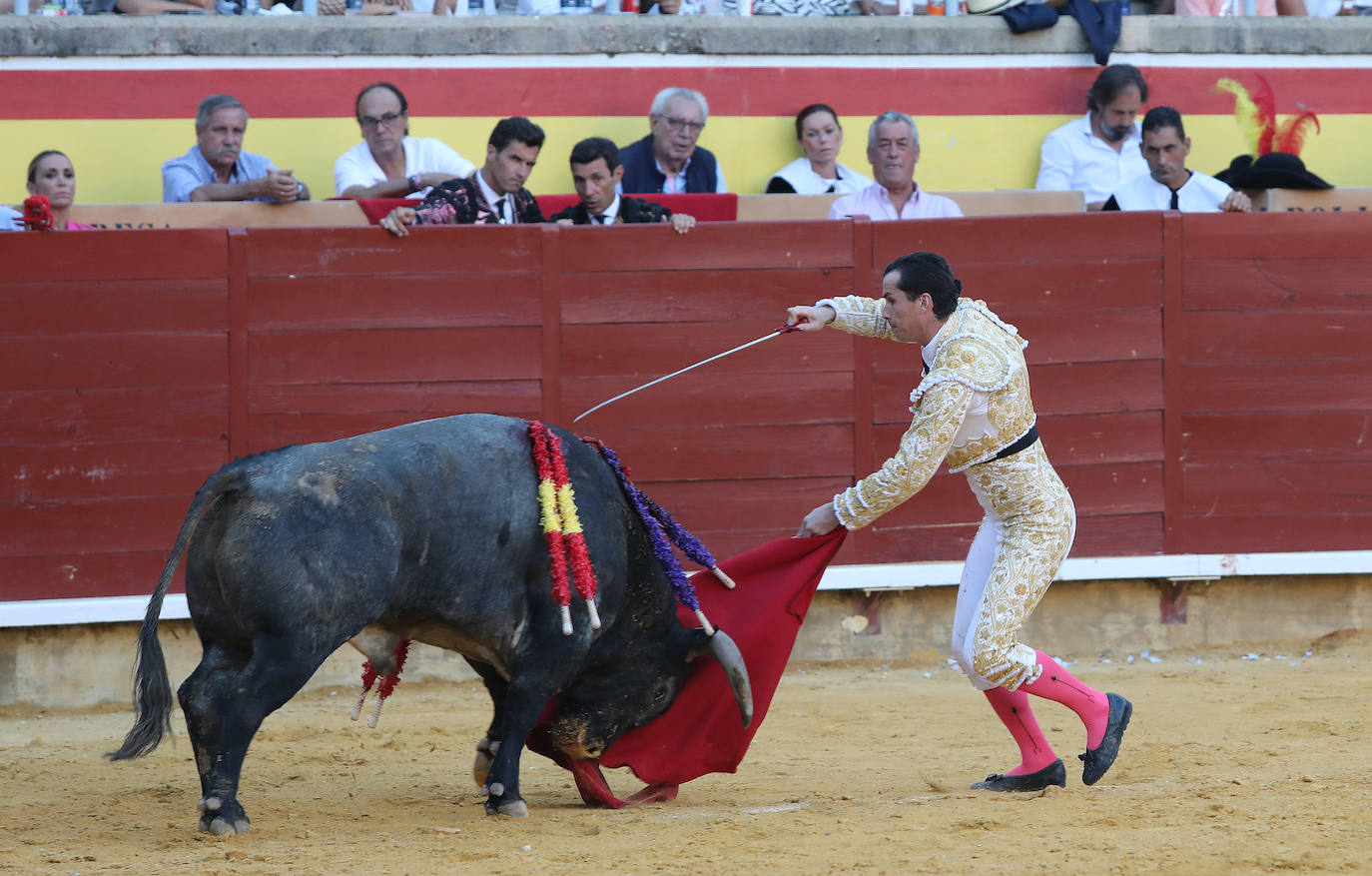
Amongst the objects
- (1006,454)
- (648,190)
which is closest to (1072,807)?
(1006,454)

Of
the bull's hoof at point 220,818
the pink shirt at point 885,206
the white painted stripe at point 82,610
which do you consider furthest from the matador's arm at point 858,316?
the white painted stripe at point 82,610

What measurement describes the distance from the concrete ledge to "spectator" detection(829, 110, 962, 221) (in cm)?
124

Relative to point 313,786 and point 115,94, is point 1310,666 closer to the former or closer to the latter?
point 313,786

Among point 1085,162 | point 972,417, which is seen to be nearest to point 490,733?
→ point 972,417

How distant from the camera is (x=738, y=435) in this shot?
→ 6.27 meters

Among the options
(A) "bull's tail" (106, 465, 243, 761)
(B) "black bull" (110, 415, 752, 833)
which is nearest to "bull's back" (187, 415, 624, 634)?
(B) "black bull" (110, 415, 752, 833)

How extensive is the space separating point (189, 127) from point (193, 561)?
3.82 meters

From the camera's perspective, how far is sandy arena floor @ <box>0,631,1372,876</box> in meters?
3.50

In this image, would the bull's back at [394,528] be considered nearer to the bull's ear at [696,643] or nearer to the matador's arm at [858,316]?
the bull's ear at [696,643]

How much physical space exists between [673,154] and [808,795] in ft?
10.7

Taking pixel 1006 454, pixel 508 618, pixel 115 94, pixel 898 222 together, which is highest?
pixel 115 94

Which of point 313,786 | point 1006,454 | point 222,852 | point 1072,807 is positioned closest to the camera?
point 222,852

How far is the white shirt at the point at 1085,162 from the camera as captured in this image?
24.1 feet

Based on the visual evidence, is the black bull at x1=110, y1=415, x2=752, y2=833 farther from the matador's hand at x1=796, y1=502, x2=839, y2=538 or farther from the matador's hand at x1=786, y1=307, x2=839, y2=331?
the matador's hand at x1=786, y1=307, x2=839, y2=331
